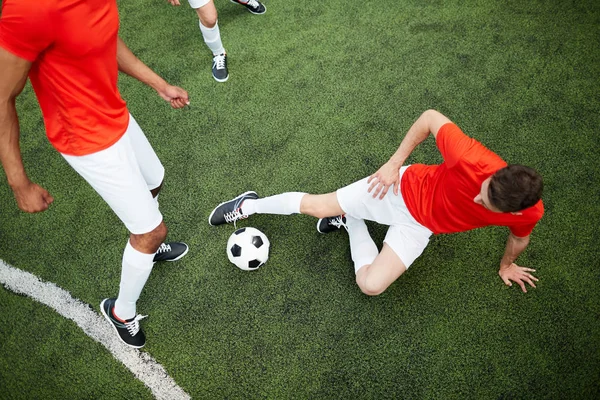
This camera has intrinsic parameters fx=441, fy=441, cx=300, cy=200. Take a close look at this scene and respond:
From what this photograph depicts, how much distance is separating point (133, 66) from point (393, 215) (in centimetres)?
166

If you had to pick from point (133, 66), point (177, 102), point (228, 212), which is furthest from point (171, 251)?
point (133, 66)

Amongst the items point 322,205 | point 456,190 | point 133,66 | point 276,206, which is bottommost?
point 276,206

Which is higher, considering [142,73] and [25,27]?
[25,27]

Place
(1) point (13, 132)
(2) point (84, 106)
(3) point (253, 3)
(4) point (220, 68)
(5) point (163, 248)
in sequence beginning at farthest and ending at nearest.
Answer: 1. (3) point (253, 3)
2. (4) point (220, 68)
3. (5) point (163, 248)
4. (2) point (84, 106)
5. (1) point (13, 132)

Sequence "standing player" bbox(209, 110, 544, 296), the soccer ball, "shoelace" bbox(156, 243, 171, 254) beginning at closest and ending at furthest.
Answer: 1. "standing player" bbox(209, 110, 544, 296)
2. the soccer ball
3. "shoelace" bbox(156, 243, 171, 254)

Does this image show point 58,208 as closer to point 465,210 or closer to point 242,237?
point 242,237

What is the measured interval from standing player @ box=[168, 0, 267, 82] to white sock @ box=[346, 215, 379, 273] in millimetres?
1780

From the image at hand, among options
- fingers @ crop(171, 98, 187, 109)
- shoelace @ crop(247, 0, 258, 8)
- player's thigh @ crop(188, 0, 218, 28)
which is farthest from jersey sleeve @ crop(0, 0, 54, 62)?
shoelace @ crop(247, 0, 258, 8)

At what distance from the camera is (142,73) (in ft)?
7.78

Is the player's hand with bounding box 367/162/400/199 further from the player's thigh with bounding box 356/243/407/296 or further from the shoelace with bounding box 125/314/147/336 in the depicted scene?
the shoelace with bounding box 125/314/147/336

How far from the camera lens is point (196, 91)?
3703 millimetres

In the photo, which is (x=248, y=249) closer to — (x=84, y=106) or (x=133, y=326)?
(x=133, y=326)

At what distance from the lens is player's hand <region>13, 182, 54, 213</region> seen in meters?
1.77

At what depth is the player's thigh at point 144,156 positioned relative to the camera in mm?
2225
